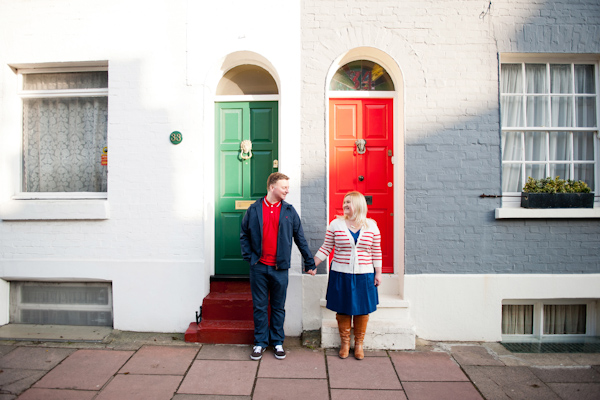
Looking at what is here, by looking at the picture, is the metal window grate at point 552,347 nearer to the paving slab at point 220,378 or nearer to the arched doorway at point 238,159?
the paving slab at point 220,378

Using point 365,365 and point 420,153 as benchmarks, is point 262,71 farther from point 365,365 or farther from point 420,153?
point 365,365

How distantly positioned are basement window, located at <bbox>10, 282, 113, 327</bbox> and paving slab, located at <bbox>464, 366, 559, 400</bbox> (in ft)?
14.0

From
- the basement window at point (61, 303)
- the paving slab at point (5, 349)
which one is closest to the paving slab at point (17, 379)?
the paving slab at point (5, 349)

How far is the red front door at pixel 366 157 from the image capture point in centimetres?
481

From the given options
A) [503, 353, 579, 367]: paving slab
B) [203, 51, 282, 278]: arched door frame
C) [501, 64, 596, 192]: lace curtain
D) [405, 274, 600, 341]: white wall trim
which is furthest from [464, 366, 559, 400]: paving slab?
[203, 51, 282, 278]: arched door frame

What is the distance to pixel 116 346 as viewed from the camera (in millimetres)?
4324

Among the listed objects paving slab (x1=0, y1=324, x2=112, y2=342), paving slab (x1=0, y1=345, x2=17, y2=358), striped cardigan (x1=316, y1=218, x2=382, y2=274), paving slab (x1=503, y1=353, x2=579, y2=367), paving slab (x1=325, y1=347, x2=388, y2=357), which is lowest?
paving slab (x1=503, y1=353, x2=579, y2=367)

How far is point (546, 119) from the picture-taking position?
4809 millimetres

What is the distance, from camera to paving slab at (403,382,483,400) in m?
3.30

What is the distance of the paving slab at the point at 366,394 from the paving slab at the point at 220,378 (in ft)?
2.52

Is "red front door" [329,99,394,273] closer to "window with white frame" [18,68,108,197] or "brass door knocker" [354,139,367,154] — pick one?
"brass door knocker" [354,139,367,154]

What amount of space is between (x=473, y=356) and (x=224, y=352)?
2.66 metres

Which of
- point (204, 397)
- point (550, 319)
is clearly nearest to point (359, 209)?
point (204, 397)

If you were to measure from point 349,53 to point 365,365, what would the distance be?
355 centimetres
